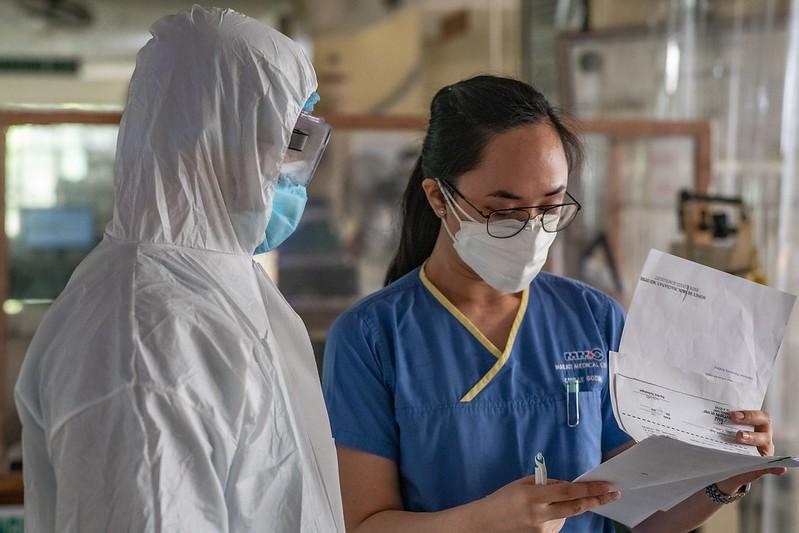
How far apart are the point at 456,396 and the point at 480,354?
0.26 ft

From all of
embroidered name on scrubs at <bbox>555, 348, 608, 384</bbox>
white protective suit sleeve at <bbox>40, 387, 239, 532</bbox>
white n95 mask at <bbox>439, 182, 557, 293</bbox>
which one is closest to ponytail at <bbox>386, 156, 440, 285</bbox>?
white n95 mask at <bbox>439, 182, 557, 293</bbox>

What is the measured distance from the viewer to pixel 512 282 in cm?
135

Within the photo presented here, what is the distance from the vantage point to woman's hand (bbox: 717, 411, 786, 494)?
4.05 ft

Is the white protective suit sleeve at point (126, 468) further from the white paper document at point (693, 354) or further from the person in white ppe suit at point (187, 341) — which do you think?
the white paper document at point (693, 354)

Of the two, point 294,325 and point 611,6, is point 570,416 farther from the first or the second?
point 611,6

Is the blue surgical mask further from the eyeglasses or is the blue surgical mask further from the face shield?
the eyeglasses

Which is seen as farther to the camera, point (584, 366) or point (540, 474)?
point (584, 366)

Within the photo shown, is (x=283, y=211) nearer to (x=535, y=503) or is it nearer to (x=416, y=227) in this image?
(x=416, y=227)

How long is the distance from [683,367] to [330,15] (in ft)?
11.9

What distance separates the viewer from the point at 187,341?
2.99 ft

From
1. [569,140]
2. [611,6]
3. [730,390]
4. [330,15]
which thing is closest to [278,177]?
[569,140]

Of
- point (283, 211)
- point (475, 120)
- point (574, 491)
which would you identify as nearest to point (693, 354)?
point (574, 491)

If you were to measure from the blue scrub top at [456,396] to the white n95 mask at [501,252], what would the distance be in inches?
2.6

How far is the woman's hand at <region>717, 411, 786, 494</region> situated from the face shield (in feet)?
2.13
